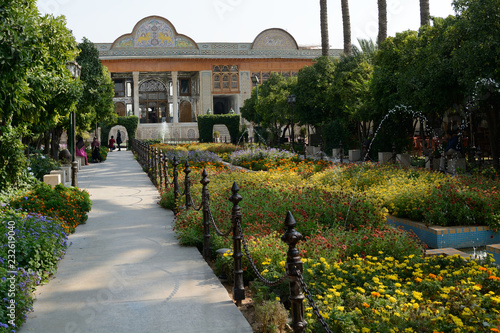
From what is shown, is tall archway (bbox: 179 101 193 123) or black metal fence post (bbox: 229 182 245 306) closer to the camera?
black metal fence post (bbox: 229 182 245 306)

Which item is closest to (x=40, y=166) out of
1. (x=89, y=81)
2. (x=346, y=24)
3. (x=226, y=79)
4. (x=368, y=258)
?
(x=89, y=81)

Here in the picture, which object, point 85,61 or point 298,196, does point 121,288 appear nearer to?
point 298,196

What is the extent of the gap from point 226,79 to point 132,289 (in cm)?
4647

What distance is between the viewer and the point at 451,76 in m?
12.6

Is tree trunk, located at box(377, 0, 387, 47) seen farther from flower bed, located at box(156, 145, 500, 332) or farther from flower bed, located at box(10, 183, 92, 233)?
flower bed, located at box(10, 183, 92, 233)

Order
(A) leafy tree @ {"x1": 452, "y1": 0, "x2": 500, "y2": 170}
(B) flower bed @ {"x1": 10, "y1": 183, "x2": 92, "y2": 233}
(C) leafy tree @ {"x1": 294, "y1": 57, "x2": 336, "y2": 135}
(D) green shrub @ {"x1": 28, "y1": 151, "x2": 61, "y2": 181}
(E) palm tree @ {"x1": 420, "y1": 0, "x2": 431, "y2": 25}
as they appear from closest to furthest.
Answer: (B) flower bed @ {"x1": 10, "y1": 183, "x2": 92, "y2": 233}, (A) leafy tree @ {"x1": 452, "y1": 0, "x2": 500, "y2": 170}, (D) green shrub @ {"x1": 28, "y1": 151, "x2": 61, "y2": 181}, (E) palm tree @ {"x1": 420, "y1": 0, "x2": 431, "y2": 25}, (C) leafy tree @ {"x1": 294, "y1": 57, "x2": 336, "y2": 135}

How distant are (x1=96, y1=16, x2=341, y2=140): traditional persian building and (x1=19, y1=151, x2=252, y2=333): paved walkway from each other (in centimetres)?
4111

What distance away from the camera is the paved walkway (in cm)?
397

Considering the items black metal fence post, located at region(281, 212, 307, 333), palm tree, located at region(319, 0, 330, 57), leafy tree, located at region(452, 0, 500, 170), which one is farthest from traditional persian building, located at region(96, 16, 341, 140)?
black metal fence post, located at region(281, 212, 307, 333)

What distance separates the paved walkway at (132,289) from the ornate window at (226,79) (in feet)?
140

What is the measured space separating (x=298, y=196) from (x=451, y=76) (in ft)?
21.8

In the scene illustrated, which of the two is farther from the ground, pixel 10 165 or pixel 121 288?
pixel 10 165

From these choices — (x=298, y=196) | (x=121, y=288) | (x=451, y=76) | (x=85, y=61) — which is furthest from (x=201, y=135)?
(x=121, y=288)

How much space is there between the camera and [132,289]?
4.86 metres
